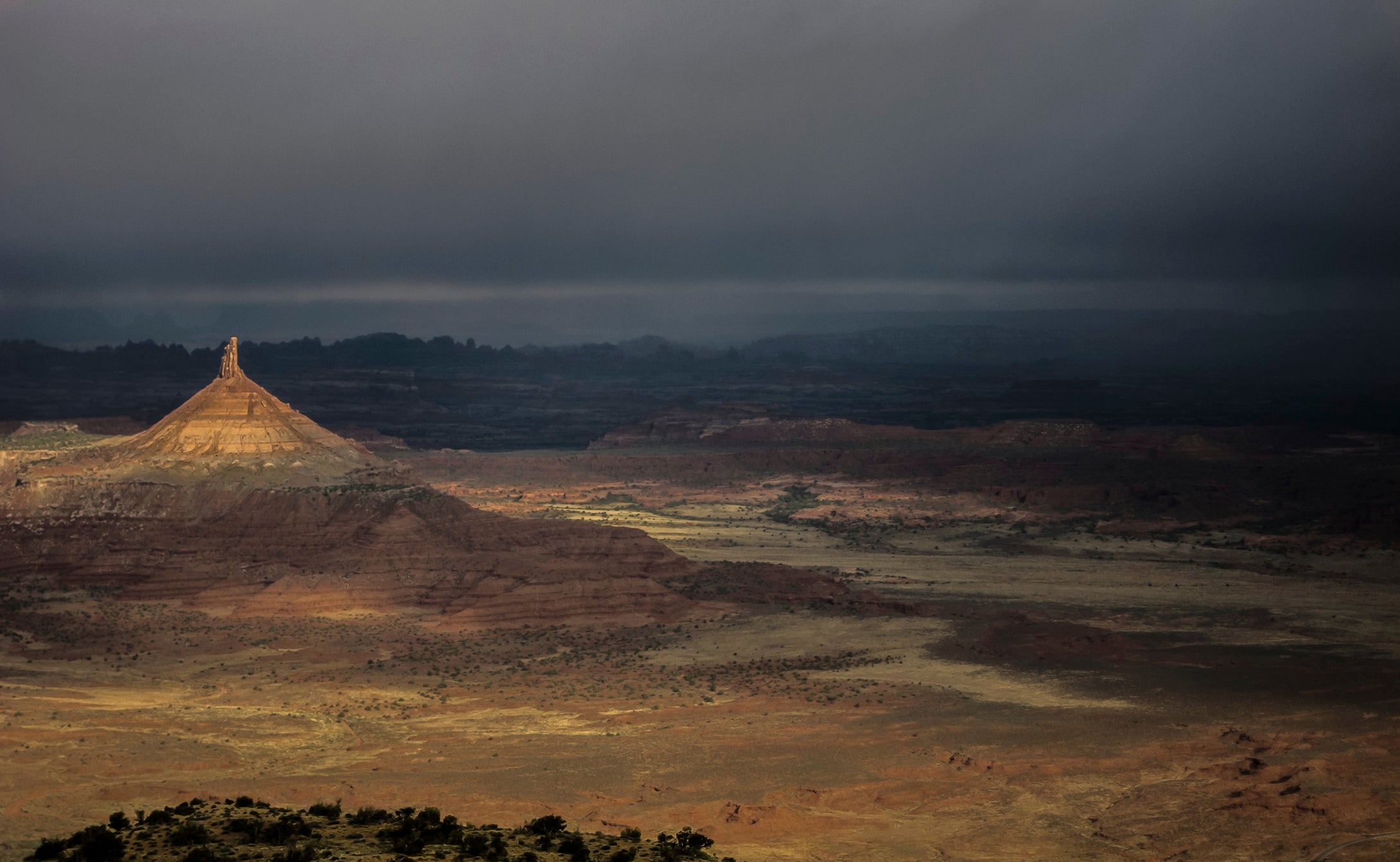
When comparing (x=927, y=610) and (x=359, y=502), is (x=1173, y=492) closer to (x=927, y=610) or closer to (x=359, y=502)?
(x=927, y=610)

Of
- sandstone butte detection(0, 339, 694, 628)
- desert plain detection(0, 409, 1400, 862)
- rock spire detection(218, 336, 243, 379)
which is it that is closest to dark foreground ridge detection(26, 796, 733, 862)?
desert plain detection(0, 409, 1400, 862)

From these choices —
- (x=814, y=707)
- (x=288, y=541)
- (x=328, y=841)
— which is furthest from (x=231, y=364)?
(x=328, y=841)

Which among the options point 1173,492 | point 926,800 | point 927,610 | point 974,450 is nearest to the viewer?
point 926,800

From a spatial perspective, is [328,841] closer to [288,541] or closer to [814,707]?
[814,707]

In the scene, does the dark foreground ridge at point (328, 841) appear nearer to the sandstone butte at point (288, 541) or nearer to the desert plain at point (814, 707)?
the desert plain at point (814, 707)

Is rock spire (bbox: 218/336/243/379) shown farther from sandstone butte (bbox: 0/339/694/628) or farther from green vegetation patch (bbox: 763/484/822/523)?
green vegetation patch (bbox: 763/484/822/523)

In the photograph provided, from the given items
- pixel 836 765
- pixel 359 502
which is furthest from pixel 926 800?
pixel 359 502

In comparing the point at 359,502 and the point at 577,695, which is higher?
the point at 359,502
